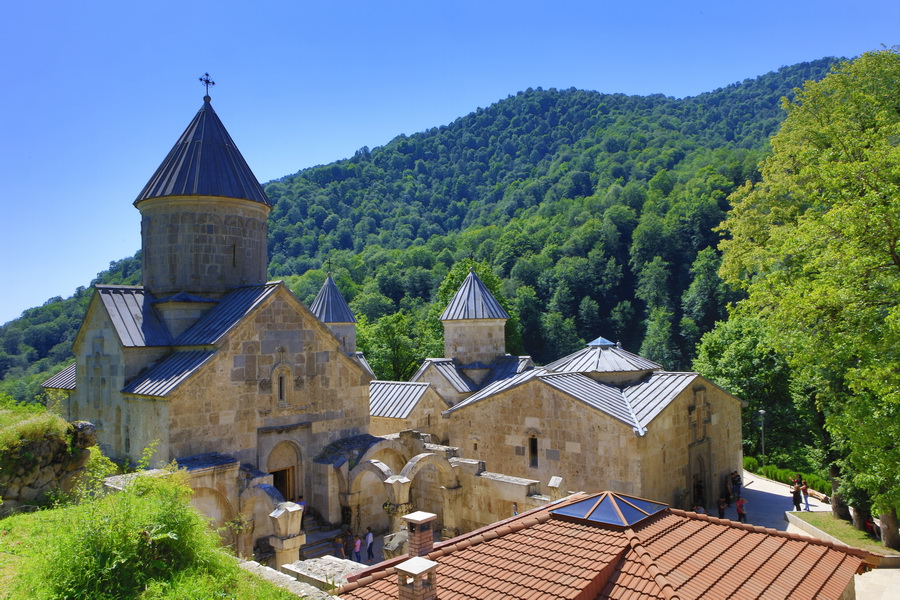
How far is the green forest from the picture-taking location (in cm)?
1361

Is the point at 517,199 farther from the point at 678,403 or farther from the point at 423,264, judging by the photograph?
the point at 678,403

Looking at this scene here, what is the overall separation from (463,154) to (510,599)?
465 ft

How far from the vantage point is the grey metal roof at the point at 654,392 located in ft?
54.7

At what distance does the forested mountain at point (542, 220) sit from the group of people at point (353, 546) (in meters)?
23.5

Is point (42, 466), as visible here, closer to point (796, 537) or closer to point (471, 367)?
point (796, 537)

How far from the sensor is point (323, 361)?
15.6m

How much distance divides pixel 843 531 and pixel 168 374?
60.8 ft

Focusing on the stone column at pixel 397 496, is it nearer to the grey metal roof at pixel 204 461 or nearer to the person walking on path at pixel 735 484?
the grey metal roof at pixel 204 461

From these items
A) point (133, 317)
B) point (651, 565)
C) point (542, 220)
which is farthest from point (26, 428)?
point (542, 220)

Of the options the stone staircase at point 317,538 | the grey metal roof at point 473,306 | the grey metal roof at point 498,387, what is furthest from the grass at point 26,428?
the grey metal roof at point 473,306

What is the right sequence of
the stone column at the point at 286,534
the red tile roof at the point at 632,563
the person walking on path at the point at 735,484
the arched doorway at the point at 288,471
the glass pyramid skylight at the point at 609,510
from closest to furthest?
1. the red tile roof at the point at 632,563
2. the glass pyramid skylight at the point at 609,510
3. the stone column at the point at 286,534
4. the arched doorway at the point at 288,471
5. the person walking on path at the point at 735,484

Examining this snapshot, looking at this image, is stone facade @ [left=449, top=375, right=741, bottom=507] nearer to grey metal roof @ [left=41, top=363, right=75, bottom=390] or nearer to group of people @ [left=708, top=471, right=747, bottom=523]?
group of people @ [left=708, top=471, right=747, bottom=523]

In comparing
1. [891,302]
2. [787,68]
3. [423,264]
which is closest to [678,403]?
[891,302]

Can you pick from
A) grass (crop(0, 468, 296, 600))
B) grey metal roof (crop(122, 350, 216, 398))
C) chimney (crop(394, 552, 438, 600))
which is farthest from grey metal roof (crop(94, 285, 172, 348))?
chimney (crop(394, 552, 438, 600))
